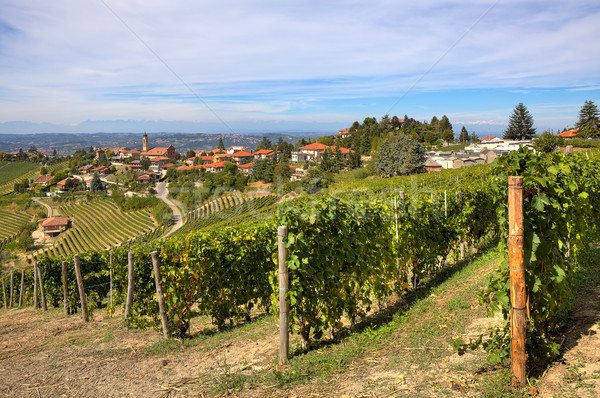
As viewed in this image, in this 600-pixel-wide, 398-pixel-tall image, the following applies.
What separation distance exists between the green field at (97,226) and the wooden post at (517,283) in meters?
59.3

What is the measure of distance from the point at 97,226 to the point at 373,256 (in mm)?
73216

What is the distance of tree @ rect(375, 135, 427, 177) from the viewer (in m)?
53.6

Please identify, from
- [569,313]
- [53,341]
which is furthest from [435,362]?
[53,341]

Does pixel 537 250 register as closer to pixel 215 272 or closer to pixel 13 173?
pixel 215 272

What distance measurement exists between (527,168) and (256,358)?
340 centimetres

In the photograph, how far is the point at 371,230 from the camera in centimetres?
553

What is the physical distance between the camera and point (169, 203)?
254 ft

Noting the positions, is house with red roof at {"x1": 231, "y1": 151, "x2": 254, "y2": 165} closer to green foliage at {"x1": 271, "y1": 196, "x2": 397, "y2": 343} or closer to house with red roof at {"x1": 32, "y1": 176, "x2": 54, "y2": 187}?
house with red roof at {"x1": 32, "y1": 176, "x2": 54, "y2": 187}

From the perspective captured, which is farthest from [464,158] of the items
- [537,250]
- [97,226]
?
[97,226]

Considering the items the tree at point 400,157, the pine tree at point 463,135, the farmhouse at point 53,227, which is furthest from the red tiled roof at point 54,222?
the pine tree at point 463,135

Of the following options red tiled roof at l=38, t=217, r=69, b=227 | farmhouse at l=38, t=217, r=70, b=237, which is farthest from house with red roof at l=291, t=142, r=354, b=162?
farmhouse at l=38, t=217, r=70, b=237

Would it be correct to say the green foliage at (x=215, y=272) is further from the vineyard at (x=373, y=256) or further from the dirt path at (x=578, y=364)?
the dirt path at (x=578, y=364)

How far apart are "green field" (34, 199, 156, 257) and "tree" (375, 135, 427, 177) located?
39.1 m

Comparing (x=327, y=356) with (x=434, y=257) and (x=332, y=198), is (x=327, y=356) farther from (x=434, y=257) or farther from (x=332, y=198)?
(x=434, y=257)
